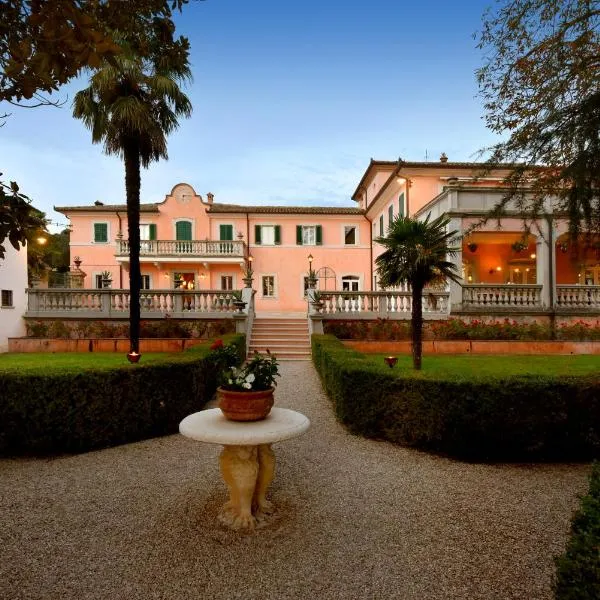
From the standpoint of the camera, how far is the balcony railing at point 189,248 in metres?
23.2

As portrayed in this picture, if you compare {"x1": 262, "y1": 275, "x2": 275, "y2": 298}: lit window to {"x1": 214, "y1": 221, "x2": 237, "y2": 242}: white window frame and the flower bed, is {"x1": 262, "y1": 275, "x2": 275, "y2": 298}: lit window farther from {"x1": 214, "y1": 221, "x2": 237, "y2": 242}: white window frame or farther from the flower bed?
the flower bed

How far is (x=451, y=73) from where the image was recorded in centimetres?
631

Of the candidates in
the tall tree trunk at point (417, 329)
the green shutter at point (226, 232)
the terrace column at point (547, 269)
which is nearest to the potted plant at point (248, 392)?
the tall tree trunk at point (417, 329)

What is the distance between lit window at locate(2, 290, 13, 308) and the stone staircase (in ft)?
29.8

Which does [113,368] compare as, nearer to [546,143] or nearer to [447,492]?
[447,492]

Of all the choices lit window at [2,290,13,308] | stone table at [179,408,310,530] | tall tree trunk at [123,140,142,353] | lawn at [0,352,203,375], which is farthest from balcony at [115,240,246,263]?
stone table at [179,408,310,530]

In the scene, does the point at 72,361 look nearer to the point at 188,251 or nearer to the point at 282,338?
the point at 282,338

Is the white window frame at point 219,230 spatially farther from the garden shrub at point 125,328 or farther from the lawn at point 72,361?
the lawn at point 72,361

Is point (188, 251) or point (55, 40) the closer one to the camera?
point (55, 40)

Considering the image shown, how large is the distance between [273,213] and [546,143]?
21.4 m

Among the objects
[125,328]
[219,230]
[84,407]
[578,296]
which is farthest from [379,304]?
[219,230]

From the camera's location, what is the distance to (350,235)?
2578 cm

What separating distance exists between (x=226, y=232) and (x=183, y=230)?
9.57 ft

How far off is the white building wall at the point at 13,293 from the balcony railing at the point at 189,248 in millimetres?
8546
